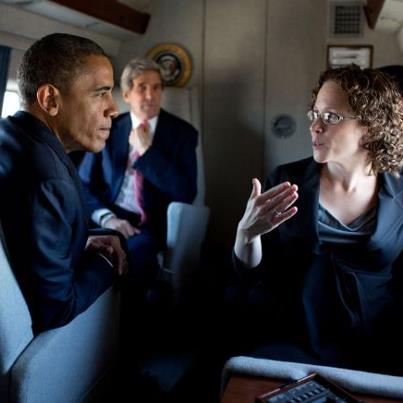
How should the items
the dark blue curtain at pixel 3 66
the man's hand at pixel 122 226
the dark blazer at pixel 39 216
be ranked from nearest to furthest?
the dark blazer at pixel 39 216, the dark blue curtain at pixel 3 66, the man's hand at pixel 122 226

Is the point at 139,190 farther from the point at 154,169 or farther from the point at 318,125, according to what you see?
the point at 318,125

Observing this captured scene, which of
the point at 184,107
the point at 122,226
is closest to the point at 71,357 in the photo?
the point at 122,226

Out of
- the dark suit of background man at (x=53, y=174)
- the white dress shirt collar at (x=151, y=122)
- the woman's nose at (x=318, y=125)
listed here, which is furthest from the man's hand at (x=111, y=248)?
the white dress shirt collar at (x=151, y=122)

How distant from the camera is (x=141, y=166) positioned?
2.63 meters

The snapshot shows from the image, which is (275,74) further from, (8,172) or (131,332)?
(8,172)

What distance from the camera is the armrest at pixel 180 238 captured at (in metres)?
2.53

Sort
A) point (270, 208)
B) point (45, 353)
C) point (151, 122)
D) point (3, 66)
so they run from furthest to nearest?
point (151, 122), point (3, 66), point (270, 208), point (45, 353)

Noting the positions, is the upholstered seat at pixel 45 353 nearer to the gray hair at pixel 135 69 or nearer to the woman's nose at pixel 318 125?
the woman's nose at pixel 318 125

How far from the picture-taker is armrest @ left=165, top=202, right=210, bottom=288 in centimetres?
253

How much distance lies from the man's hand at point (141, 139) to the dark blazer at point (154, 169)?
26 millimetres

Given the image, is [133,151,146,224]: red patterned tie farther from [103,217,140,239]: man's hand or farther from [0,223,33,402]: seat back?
[0,223,33,402]: seat back

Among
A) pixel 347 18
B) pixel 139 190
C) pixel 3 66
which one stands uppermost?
pixel 347 18

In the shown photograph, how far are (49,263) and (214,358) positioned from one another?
121 centimetres

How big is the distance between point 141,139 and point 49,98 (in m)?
1.28
